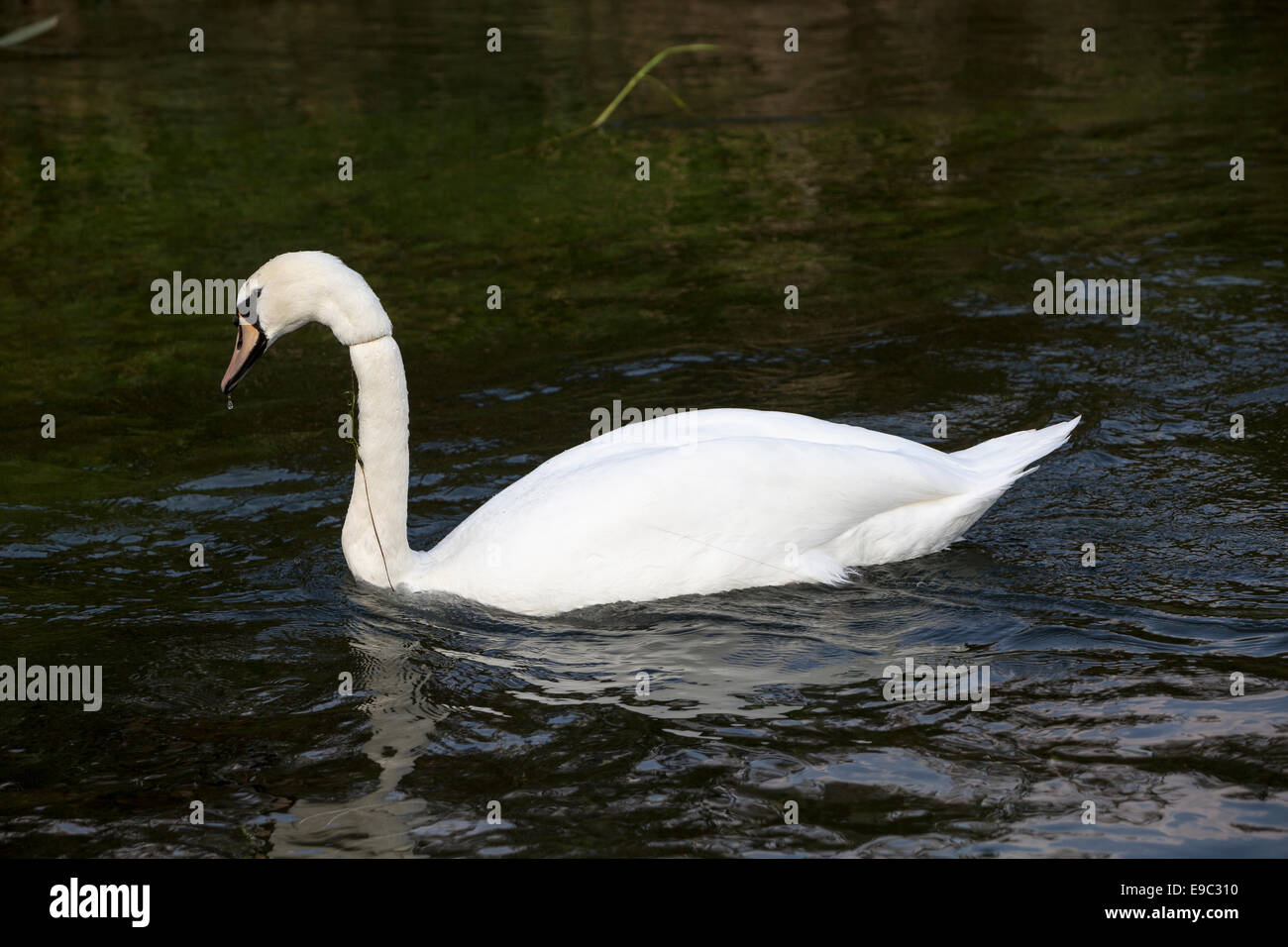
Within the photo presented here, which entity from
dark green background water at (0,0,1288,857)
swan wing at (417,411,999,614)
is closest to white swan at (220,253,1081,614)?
swan wing at (417,411,999,614)

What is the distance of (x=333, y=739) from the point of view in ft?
17.8

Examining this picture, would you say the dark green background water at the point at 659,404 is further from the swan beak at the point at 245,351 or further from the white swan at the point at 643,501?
the swan beak at the point at 245,351

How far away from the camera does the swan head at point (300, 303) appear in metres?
6.01

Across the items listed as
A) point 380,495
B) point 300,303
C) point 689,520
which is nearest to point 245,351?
point 300,303

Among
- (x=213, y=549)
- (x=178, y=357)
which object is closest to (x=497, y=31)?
(x=178, y=357)

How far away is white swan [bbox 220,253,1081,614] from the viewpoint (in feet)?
19.7

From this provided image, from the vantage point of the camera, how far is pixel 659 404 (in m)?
8.94

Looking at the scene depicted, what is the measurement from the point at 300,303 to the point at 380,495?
88cm

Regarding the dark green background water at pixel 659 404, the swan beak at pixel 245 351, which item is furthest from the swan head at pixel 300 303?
the dark green background water at pixel 659 404

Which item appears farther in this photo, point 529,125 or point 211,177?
point 529,125

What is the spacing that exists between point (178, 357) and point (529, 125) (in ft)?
23.4

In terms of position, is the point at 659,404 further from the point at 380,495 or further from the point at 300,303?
the point at 300,303
